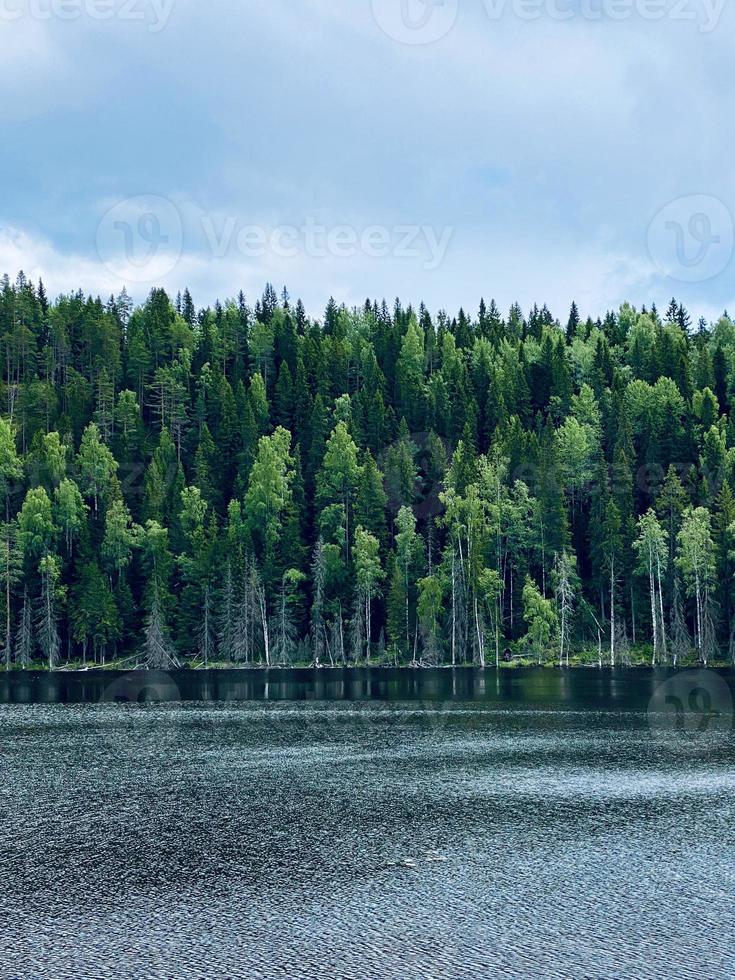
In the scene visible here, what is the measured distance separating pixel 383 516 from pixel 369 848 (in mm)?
106264

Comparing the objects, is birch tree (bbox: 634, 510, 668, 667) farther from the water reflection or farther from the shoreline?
the water reflection

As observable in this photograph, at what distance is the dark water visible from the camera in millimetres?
23969

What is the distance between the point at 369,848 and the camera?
3331 centimetres

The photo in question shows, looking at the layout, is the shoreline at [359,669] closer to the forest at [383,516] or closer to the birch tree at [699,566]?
the forest at [383,516]

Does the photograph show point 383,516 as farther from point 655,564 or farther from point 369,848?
point 369,848

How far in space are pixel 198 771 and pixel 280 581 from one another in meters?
88.9

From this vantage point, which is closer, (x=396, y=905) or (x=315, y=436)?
(x=396, y=905)

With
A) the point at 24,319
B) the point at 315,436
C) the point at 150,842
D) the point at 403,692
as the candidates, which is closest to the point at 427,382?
the point at 315,436

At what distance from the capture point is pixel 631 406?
151250mm

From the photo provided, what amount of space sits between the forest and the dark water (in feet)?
196

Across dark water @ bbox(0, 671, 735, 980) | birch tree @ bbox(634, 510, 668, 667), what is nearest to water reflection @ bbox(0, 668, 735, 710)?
birch tree @ bbox(634, 510, 668, 667)

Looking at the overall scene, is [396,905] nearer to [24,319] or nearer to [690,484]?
[690,484]

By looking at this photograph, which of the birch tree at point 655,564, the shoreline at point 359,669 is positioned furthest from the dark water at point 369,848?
the birch tree at point 655,564

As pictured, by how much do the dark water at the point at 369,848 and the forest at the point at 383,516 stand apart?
5987 centimetres
